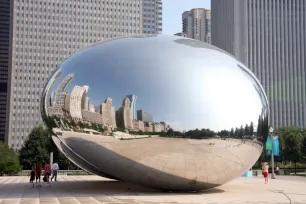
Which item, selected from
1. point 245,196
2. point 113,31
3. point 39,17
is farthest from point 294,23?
point 245,196

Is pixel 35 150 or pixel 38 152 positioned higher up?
pixel 35 150

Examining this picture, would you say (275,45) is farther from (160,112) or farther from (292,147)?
(160,112)

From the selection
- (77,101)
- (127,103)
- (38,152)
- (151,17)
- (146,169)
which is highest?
(151,17)

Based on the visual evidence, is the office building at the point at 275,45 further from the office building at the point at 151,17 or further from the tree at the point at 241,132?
the tree at the point at 241,132

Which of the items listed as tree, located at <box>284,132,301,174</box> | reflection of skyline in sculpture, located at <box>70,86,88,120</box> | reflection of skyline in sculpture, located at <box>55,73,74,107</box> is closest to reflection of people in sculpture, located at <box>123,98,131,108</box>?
reflection of skyline in sculpture, located at <box>70,86,88,120</box>

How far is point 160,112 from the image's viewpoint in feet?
48.5

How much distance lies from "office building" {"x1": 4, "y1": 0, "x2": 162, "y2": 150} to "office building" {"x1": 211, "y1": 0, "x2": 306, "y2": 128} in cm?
3830

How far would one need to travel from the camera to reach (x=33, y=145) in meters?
66.2

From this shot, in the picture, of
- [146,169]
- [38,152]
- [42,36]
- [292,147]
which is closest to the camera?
[146,169]

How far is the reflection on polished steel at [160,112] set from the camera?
1493 centimetres

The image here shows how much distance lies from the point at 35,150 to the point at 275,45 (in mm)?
99000

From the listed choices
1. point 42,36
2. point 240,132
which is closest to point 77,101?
point 240,132

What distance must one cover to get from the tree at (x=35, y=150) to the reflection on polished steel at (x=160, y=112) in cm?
4932

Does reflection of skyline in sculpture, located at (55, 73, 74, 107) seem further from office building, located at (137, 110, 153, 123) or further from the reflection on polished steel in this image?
office building, located at (137, 110, 153, 123)
